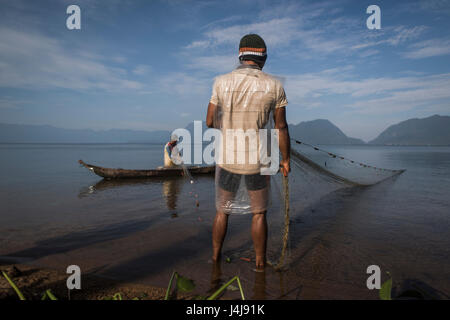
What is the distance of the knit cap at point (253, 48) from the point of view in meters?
3.14

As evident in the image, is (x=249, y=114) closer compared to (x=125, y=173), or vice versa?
(x=249, y=114)

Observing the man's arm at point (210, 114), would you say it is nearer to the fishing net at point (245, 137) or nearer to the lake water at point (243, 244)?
the fishing net at point (245, 137)

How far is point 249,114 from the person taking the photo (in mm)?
3061

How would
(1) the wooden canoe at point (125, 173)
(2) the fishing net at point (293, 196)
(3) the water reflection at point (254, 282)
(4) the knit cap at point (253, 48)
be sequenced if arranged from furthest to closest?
1. (1) the wooden canoe at point (125, 173)
2. (2) the fishing net at point (293, 196)
3. (4) the knit cap at point (253, 48)
4. (3) the water reflection at point (254, 282)

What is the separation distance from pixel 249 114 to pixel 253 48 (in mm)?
863

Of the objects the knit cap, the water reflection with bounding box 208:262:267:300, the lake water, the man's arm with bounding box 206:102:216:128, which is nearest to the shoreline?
the lake water

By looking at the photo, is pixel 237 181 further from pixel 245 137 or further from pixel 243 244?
pixel 243 244

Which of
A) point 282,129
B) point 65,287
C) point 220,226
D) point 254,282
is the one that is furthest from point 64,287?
point 282,129

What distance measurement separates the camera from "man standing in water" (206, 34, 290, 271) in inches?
119

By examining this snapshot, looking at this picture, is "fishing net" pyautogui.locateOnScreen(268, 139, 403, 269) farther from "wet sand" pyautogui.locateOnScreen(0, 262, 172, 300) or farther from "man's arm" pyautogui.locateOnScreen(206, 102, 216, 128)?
"wet sand" pyautogui.locateOnScreen(0, 262, 172, 300)
